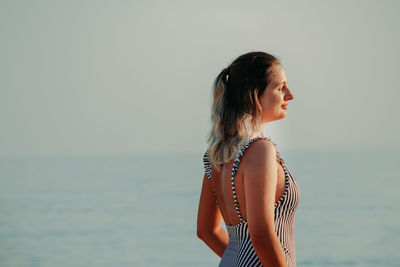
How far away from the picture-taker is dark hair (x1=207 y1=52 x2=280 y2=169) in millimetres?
1820

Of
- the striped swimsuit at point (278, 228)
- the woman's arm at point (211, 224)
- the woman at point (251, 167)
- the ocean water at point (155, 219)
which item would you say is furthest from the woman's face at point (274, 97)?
the ocean water at point (155, 219)

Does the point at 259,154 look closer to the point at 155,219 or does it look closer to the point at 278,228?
the point at 278,228

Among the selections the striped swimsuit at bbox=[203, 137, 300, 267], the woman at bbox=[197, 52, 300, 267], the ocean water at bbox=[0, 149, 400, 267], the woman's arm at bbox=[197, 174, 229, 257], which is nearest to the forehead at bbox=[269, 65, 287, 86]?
the woman at bbox=[197, 52, 300, 267]

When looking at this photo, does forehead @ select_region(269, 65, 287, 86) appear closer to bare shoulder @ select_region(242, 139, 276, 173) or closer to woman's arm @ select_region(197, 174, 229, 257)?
bare shoulder @ select_region(242, 139, 276, 173)

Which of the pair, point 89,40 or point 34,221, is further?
point 89,40

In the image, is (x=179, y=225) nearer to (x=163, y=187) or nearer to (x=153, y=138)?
(x=163, y=187)

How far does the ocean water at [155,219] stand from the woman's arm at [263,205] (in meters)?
10.4

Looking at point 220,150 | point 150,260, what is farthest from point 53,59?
point 220,150

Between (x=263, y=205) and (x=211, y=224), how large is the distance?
18.9 inches

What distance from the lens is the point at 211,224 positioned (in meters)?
2.09

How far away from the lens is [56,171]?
3344 cm

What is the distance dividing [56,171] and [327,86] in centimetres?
1774

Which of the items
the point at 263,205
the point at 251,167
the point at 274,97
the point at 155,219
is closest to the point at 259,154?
the point at 251,167

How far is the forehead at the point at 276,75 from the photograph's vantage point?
1.85m
